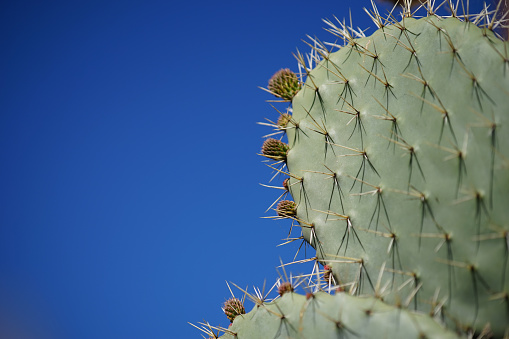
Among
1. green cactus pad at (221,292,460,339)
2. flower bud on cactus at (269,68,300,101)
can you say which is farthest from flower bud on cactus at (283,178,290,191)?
green cactus pad at (221,292,460,339)

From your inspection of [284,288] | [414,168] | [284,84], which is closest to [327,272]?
[284,288]

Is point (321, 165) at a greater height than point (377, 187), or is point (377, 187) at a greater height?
point (321, 165)

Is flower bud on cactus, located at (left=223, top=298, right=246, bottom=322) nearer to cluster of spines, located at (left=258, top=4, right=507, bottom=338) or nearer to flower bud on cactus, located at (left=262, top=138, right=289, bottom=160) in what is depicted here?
cluster of spines, located at (left=258, top=4, right=507, bottom=338)

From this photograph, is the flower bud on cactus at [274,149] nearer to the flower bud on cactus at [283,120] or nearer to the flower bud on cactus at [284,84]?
the flower bud on cactus at [283,120]

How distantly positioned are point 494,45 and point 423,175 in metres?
0.37

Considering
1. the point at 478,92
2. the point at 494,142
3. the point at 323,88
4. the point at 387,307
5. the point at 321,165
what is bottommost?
the point at 387,307

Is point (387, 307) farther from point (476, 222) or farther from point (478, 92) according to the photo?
point (478, 92)

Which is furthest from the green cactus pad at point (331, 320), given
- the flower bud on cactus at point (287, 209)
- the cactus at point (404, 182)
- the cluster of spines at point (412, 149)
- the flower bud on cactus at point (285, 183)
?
the flower bud on cactus at point (285, 183)

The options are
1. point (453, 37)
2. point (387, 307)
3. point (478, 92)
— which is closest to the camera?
point (387, 307)

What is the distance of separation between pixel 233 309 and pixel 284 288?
0.24 m

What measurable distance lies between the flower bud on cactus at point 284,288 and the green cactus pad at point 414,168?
15 centimetres

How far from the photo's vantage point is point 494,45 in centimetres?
113

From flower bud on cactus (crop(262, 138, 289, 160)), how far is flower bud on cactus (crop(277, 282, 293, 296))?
1.49ft

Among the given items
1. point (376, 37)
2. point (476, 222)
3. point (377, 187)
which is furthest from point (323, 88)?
point (476, 222)
